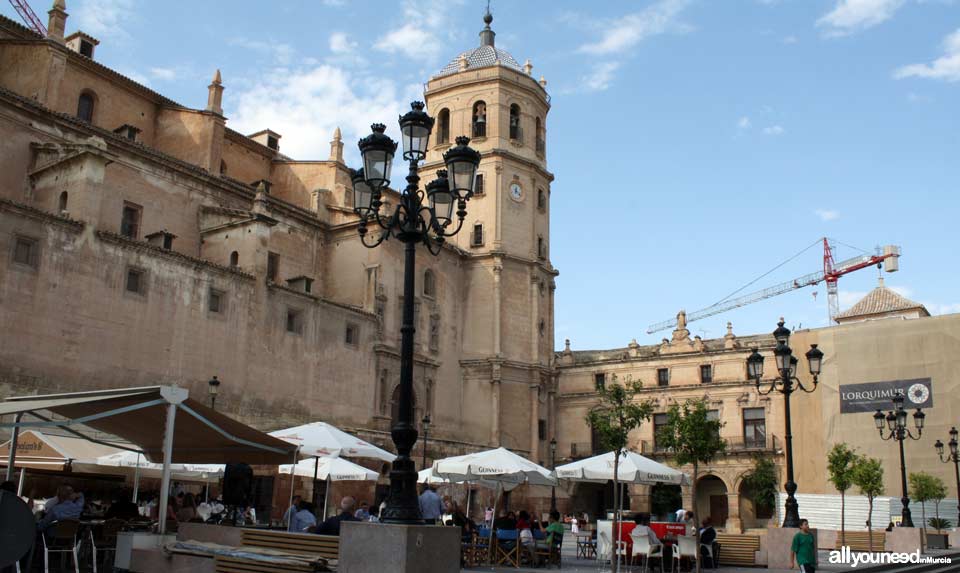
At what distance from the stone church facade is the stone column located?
9534 millimetres

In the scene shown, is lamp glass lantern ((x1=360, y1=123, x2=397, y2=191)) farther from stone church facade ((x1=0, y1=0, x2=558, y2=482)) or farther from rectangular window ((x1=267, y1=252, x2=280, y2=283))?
rectangular window ((x1=267, y1=252, x2=280, y2=283))

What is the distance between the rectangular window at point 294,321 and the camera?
30.7 meters

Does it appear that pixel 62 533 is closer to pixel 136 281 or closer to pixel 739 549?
pixel 739 549

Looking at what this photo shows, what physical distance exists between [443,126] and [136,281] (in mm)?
22627

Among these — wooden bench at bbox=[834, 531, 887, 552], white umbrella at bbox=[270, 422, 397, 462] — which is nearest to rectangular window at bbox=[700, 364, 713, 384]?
wooden bench at bbox=[834, 531, 887, 552]

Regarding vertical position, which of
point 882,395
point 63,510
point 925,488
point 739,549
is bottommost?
point 739,549

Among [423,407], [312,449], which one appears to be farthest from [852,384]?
[312,449]

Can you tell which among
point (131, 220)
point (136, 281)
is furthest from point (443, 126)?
point (136, 281)

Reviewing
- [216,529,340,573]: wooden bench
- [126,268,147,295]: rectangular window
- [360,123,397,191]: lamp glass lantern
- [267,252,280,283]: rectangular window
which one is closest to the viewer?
[216,529,340,573]: wooden bench

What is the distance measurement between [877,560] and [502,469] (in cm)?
832

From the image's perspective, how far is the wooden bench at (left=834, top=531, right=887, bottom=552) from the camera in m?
21.5

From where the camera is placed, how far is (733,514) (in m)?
Answer: 41.7

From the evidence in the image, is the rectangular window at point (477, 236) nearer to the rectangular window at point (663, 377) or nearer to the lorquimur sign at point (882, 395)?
the rectangular window at point (663, 377)

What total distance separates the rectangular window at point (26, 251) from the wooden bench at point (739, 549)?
18577 millimetres
